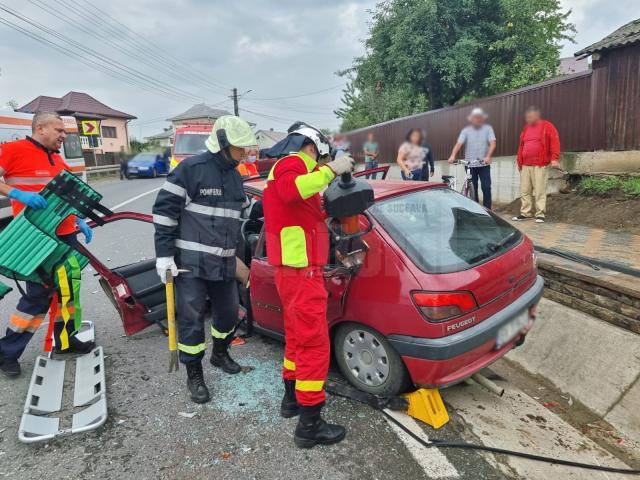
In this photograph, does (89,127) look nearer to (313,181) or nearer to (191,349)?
(191,349)

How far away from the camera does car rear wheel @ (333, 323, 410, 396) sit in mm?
2644

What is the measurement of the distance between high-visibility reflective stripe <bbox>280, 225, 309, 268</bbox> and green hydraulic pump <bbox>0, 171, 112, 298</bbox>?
1746 mm

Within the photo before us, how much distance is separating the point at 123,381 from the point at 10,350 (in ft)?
2.89

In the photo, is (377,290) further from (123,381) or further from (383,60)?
(383,60)

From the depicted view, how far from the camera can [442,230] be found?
2.90 m

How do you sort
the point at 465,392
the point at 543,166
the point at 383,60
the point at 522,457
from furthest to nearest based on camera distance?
the point at 383,60, the point at 543,166, the point at 465,392, the point at 522,457

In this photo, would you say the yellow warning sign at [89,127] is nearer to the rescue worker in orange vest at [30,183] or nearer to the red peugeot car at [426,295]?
the rescue worker in orange vest at [30,183]

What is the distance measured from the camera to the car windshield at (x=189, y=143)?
11.9 m

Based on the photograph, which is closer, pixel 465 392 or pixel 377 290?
pixel 377 290

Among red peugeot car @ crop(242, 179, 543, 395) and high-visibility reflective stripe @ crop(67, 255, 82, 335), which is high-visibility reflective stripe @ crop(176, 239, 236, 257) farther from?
high-visibility reflective stripe @ crop(67, 255, 82, 335)

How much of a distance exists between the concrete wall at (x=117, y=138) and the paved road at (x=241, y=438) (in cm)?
3852

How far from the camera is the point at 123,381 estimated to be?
10.4ft

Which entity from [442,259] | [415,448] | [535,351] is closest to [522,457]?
[415,448]

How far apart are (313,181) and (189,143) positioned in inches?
425
